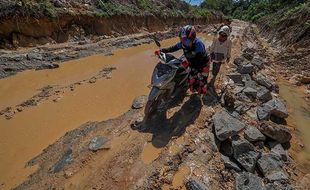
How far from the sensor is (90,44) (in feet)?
51.0

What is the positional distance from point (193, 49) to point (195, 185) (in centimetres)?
295

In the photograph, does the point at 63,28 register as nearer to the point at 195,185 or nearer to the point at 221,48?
the point at 221,48

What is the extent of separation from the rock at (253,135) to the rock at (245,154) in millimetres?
500

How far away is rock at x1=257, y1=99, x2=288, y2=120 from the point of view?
5808 millimetres

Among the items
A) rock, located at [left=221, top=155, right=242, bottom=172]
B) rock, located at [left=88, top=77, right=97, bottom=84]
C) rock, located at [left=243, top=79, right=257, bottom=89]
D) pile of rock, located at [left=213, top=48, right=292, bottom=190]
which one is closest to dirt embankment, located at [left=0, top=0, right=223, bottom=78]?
rock, located at [left=88, top=77, right=97, bottom=84]

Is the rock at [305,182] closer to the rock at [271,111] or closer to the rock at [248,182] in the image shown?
the rock at [248,182]

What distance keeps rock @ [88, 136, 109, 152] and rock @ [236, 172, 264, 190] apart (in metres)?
2.37

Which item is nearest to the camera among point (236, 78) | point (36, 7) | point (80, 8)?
point (236, 78)

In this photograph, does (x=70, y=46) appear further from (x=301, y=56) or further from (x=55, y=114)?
Result: (x=301, y=56)

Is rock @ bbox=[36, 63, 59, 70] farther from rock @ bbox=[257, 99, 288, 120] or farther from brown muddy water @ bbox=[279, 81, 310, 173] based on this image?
brown muddy water @ bbox=[279, 81, 310, 173]

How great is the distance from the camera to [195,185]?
359cm

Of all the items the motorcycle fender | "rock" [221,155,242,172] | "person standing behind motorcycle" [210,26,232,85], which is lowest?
"rock" [221,155,242,172]

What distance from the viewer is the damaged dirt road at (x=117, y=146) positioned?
3.89 metres

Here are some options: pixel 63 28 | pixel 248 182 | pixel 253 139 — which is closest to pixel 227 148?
pixel 253 139
